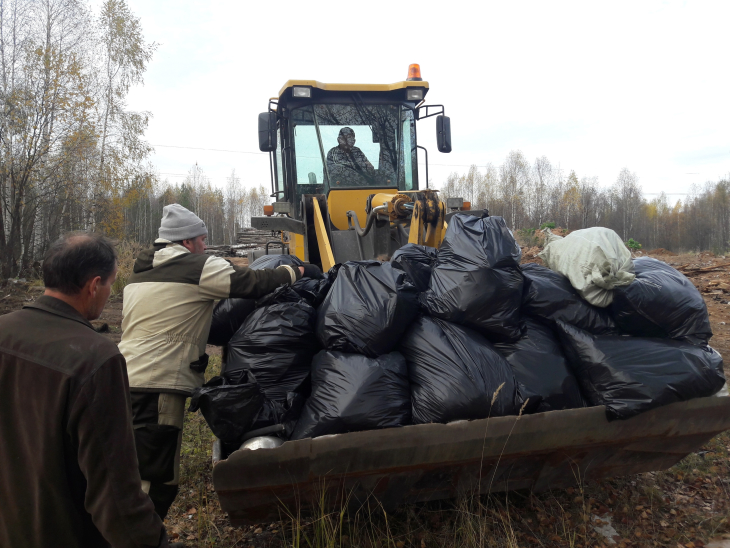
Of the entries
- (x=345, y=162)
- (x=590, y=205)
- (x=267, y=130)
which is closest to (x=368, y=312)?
(x=345, y=162)

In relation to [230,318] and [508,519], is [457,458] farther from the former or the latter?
[230,318]

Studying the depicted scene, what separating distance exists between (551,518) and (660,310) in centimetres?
115

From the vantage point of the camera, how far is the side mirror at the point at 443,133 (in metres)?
5.34

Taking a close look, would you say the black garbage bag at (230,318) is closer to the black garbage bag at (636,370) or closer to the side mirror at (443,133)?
the black garbage bag at (636,370)

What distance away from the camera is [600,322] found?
2.46 metres

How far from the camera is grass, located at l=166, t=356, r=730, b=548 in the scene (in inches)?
82.0

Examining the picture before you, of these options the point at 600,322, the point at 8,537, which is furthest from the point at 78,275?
the point at 600,322

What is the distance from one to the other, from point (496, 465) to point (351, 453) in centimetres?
68

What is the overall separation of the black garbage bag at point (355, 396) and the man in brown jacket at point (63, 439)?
899 mm

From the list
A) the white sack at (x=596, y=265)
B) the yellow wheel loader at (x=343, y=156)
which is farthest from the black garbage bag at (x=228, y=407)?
the yellow wheel loader at (x=343, y=156)

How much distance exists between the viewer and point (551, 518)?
241 centimetres

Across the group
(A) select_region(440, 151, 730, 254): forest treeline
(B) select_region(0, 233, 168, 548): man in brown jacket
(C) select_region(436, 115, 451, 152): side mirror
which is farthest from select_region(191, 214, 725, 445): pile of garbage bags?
(A) select_region(440, 151, 730, 254): forest treeline

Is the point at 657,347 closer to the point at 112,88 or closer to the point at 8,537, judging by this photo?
the point at 8,537

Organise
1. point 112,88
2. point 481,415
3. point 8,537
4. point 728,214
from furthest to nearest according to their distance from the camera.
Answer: point 728,214, point 112,88, point 481,415, point 8,537
